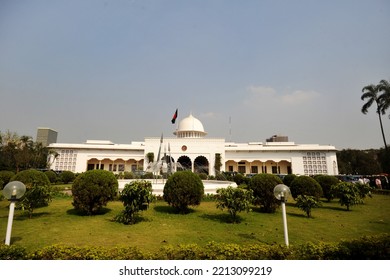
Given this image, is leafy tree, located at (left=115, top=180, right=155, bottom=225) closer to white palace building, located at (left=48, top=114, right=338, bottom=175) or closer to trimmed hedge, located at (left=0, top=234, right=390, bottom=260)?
trimmed hedge, located at (left=0, top=234, right=390, bottom=260)

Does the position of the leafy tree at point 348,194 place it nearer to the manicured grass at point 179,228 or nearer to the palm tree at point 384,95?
the manicured grass at point 179,228

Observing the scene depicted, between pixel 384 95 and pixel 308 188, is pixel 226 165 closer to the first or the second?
pixel 384 95

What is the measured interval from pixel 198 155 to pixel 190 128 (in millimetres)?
5637

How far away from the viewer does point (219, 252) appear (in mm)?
3537

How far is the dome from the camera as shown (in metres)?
39.3

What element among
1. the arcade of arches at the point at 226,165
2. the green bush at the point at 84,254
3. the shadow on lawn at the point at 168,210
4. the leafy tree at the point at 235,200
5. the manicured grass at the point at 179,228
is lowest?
the manicured grass at the point at 179,228

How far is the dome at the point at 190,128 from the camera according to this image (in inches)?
1548

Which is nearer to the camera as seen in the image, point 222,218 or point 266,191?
point 222,218

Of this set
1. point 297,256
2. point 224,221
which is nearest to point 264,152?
point 224,221

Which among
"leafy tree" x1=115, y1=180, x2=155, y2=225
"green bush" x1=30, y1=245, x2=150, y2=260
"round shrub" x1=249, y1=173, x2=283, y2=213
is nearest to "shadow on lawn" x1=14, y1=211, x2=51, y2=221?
"leafy tree" x1=115, y1=180, x2=155, y2=225

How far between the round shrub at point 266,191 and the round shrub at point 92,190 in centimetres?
569

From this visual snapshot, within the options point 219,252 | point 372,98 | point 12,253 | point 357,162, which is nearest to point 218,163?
point 372,98

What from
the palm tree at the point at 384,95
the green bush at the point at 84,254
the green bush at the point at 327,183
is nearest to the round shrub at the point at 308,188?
the green bush at the point at 327,183

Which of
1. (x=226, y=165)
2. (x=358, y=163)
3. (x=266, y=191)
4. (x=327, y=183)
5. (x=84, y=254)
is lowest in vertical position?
(x=84, y=254)
